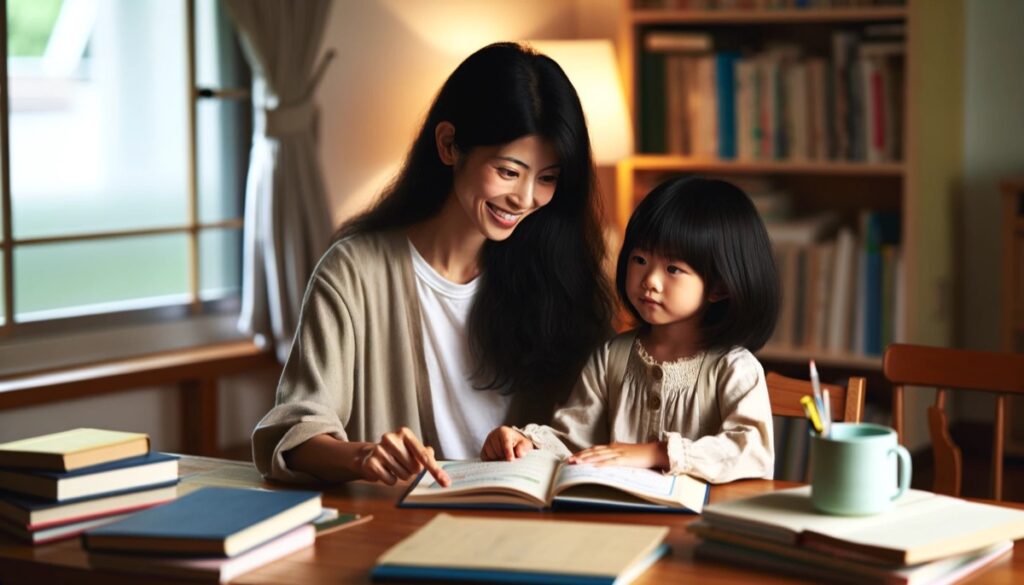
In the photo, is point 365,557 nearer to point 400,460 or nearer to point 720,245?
point 400,460

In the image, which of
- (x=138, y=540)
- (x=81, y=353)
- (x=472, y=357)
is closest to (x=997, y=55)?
(x=472, y=357)

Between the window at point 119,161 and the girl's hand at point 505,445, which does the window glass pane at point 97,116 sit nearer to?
the window at point 119,161

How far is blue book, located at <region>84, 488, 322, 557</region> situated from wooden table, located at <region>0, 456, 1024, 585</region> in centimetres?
3

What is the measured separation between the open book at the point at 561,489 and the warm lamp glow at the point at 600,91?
7.55 ft

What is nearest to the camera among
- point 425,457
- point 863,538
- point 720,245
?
point 863,538

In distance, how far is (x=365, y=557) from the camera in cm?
136

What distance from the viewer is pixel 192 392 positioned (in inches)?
131

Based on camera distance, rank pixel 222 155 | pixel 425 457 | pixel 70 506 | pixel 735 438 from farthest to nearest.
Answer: pixel 222 155, pixel 735 438, pixel 425 457, pixel 70 506

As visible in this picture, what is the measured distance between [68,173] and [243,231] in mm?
578

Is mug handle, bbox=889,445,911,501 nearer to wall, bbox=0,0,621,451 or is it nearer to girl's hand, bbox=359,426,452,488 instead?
girl's hand, bbox=359,426,452,488

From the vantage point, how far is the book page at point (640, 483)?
150cm

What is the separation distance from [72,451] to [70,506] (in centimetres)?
6

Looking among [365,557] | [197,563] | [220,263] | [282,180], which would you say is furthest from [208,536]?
[220,263]

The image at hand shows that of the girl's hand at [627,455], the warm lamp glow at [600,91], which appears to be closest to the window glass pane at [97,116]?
the warm lamp glow at [600,91]
